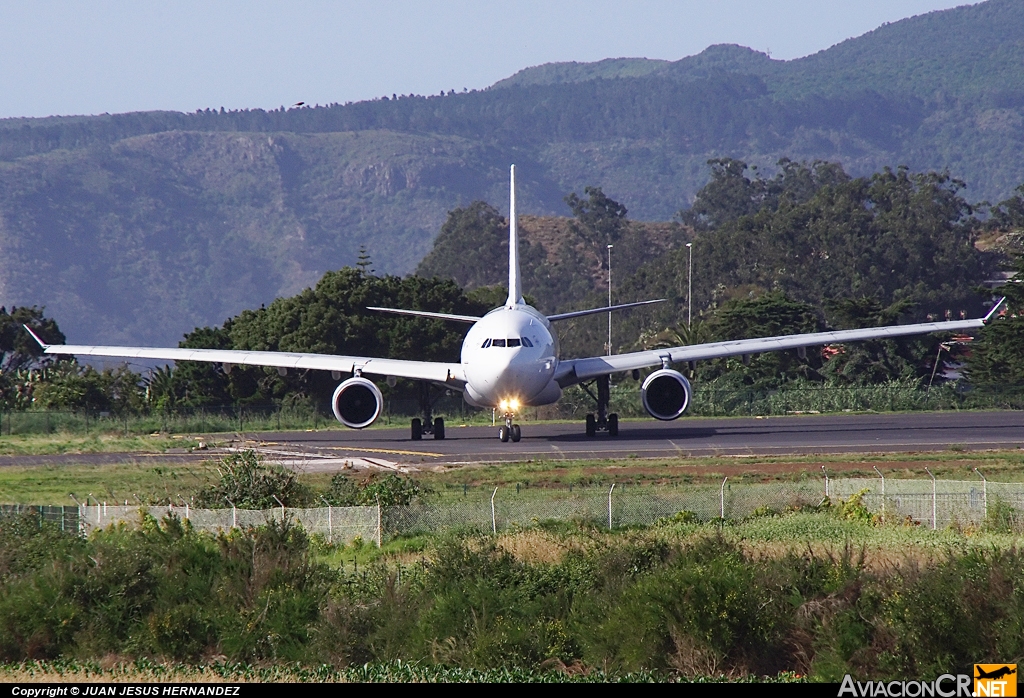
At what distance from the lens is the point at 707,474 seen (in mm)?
30625

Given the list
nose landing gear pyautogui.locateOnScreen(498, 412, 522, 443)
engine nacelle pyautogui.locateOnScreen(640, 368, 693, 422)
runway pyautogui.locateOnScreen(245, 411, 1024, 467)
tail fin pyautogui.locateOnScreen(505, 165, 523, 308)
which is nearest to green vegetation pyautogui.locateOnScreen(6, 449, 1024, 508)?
runway pyautogui.locateOnScreen(245, 411, 1024, 467)

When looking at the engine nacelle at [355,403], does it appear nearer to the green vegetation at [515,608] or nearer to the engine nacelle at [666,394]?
the engine nacelle at [666,394]

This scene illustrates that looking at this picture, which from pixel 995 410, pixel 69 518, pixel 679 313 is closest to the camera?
pixel 69 518

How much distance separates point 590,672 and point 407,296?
53.7 m

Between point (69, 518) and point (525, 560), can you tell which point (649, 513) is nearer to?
point (525, 560)

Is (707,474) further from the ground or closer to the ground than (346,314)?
closer to the ground

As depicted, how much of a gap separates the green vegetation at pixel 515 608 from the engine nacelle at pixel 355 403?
20663 mm

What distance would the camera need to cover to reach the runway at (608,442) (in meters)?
35.9

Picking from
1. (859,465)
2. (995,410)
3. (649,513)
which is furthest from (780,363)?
(649,513)

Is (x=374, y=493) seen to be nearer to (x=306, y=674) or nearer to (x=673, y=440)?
(x=306, y=674)

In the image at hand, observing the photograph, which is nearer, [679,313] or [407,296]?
[407,296]

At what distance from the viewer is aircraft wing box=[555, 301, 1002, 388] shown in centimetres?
4069

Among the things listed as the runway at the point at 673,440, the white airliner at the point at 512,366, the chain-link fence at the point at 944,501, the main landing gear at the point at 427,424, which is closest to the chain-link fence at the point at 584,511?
the chain-link fence at the point at 944,501

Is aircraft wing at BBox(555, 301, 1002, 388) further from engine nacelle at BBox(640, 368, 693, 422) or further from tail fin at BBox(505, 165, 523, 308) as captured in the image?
tail fin at BBox(505, 165, 523, 308)
